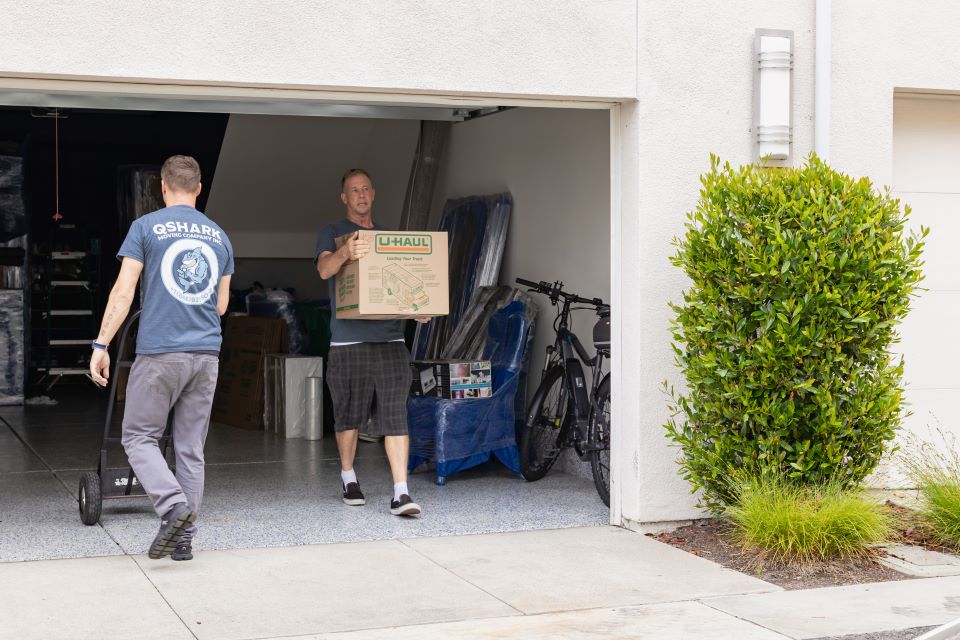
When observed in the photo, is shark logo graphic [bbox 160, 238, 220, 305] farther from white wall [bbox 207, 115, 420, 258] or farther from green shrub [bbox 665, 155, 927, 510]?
white wall [bbox 207, 115, 420, 258]

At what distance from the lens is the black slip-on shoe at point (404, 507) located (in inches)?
230

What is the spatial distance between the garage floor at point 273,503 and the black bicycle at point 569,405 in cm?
19

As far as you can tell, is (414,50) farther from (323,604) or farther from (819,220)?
(323,604)

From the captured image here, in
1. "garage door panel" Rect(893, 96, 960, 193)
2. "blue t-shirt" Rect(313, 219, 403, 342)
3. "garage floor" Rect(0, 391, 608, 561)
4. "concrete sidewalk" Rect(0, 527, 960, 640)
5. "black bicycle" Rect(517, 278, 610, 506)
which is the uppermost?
"garage door panel" Rect(893, 96, 960, 193)

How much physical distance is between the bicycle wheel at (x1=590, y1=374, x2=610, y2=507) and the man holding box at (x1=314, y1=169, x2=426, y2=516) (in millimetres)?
1023

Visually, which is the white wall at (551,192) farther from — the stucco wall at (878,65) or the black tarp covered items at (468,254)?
the stucco wall at (878,65)

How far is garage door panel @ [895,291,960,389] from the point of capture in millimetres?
6336

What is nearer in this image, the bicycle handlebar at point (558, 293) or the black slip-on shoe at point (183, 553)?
the black slip-on shoe at point (183, 553)

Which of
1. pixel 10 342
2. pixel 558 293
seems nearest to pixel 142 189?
pixel 10 342

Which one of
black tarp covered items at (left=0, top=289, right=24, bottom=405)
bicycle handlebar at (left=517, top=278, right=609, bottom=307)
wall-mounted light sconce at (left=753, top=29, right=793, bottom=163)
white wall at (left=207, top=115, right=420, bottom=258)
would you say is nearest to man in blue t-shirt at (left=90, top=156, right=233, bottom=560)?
bicycle handlebar at (left=517, top=278, right=609, bottom=307)

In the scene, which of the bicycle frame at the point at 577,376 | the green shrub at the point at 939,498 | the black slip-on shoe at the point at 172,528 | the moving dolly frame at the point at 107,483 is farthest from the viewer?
the bicycle frame at the point at 577,376

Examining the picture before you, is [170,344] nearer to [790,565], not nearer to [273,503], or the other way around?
[273,503]

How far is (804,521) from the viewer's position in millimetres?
4945

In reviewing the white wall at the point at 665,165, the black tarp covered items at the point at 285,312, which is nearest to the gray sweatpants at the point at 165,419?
the white wall at the point at 665,165
